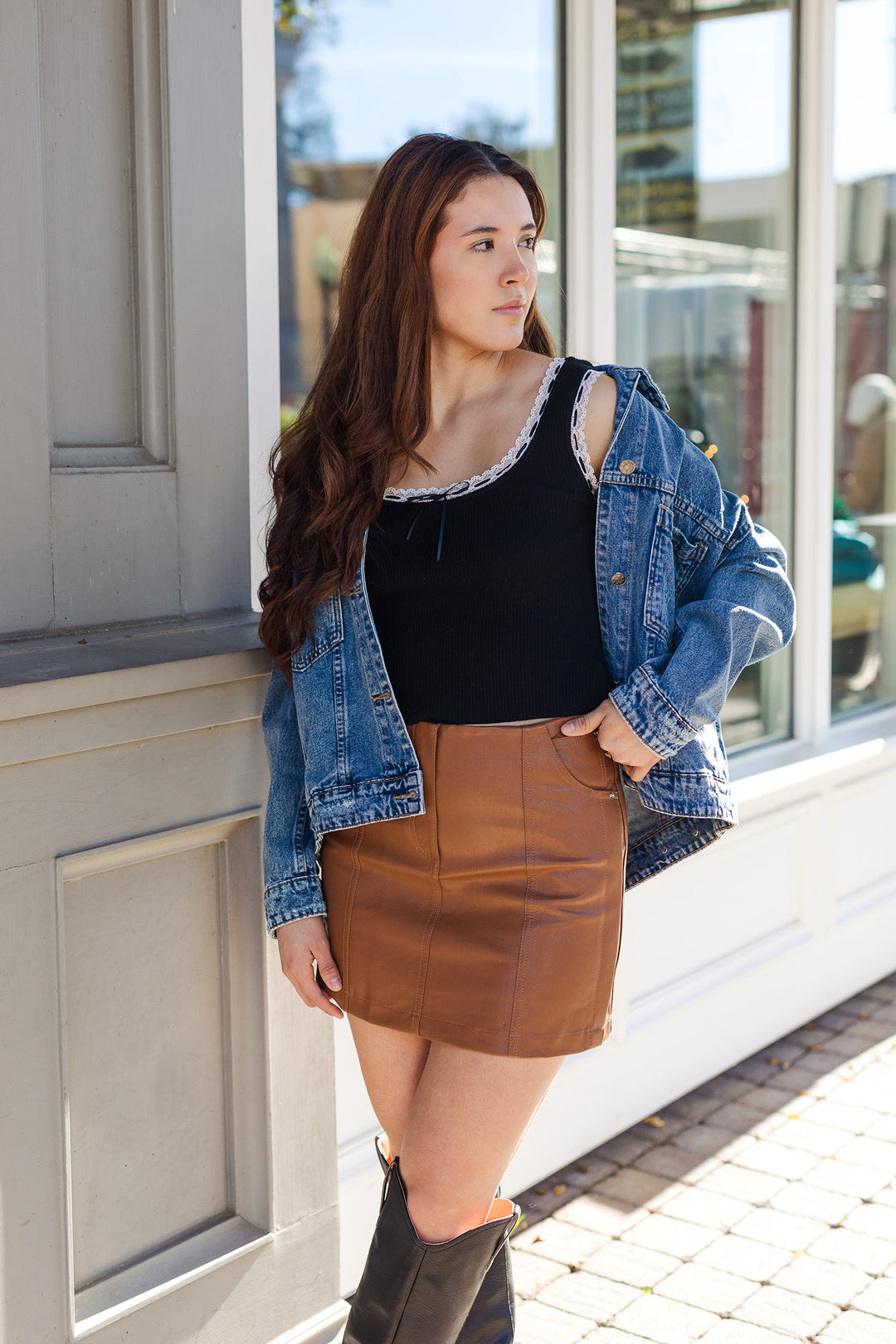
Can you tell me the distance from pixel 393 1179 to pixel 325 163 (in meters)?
4.50

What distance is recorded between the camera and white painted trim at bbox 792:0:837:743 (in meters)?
4.06

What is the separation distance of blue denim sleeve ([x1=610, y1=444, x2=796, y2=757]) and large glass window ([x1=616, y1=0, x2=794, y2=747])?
→ 5.75 ft

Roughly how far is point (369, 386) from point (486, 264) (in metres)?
0.25

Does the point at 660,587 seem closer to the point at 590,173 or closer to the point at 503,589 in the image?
the point at 503,589

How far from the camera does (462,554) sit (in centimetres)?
186

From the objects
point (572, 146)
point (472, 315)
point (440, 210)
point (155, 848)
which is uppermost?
point (572, 146)

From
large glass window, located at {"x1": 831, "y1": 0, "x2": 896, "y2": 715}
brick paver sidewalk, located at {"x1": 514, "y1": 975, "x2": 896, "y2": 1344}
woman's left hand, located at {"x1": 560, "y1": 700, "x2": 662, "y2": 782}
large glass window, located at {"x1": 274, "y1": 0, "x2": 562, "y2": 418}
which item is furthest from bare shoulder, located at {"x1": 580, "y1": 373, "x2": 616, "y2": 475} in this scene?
large glass window, located at {"x1": 831, "y1": 0, "x2": 896, "y2": 715}

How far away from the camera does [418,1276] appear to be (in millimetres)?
1898

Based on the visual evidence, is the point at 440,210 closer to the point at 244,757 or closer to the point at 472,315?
the point at 472,315

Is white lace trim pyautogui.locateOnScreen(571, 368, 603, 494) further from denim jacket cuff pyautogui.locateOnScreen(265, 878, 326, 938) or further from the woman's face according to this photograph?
denim jacket cuff pyautogui.locateOnScreen(265, 878, 326, 938)

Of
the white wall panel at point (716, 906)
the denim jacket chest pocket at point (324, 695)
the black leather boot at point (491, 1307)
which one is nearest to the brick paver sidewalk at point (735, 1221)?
the white wall panel at point (716, 906)

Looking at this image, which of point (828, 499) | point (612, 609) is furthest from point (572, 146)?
point (612, 609)

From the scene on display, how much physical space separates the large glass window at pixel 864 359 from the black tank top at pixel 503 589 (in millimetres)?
2787

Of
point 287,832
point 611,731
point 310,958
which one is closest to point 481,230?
point 611,731
